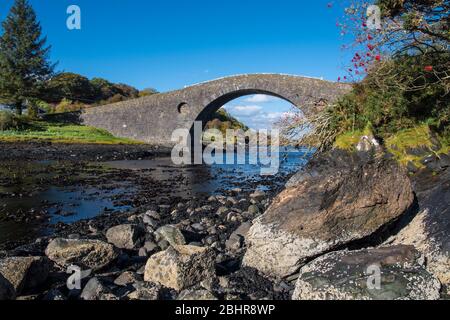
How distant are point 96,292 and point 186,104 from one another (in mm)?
42119

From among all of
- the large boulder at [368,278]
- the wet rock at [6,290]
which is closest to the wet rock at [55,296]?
the wet rock at [6,290]

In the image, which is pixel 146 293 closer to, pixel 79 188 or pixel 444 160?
pixel 444 160

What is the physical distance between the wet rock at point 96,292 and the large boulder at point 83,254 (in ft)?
4.15

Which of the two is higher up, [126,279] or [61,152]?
[61,152]

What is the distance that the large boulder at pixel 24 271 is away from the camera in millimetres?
5227

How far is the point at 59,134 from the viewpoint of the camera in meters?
41.4

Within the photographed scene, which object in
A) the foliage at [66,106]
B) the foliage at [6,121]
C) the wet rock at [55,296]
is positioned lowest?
the wet rock at [55,296]

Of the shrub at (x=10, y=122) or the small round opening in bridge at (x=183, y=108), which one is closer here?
the shrub at (x=10, y=122)

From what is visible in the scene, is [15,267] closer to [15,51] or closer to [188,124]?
[188,124]

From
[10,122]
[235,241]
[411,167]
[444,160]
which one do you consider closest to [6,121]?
[10,122]

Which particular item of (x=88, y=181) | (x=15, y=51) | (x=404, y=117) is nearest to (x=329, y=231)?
(x=404, y=117)

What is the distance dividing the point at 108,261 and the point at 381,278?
14.8 feet

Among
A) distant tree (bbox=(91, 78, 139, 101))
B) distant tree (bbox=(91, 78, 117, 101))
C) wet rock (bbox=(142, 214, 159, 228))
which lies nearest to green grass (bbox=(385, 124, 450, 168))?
wet rock (bbox=(142, 214, 159, 228))

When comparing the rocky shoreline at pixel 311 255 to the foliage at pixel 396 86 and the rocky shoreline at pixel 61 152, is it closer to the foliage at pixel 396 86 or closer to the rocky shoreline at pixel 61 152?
the foliage at pixel 396 86
